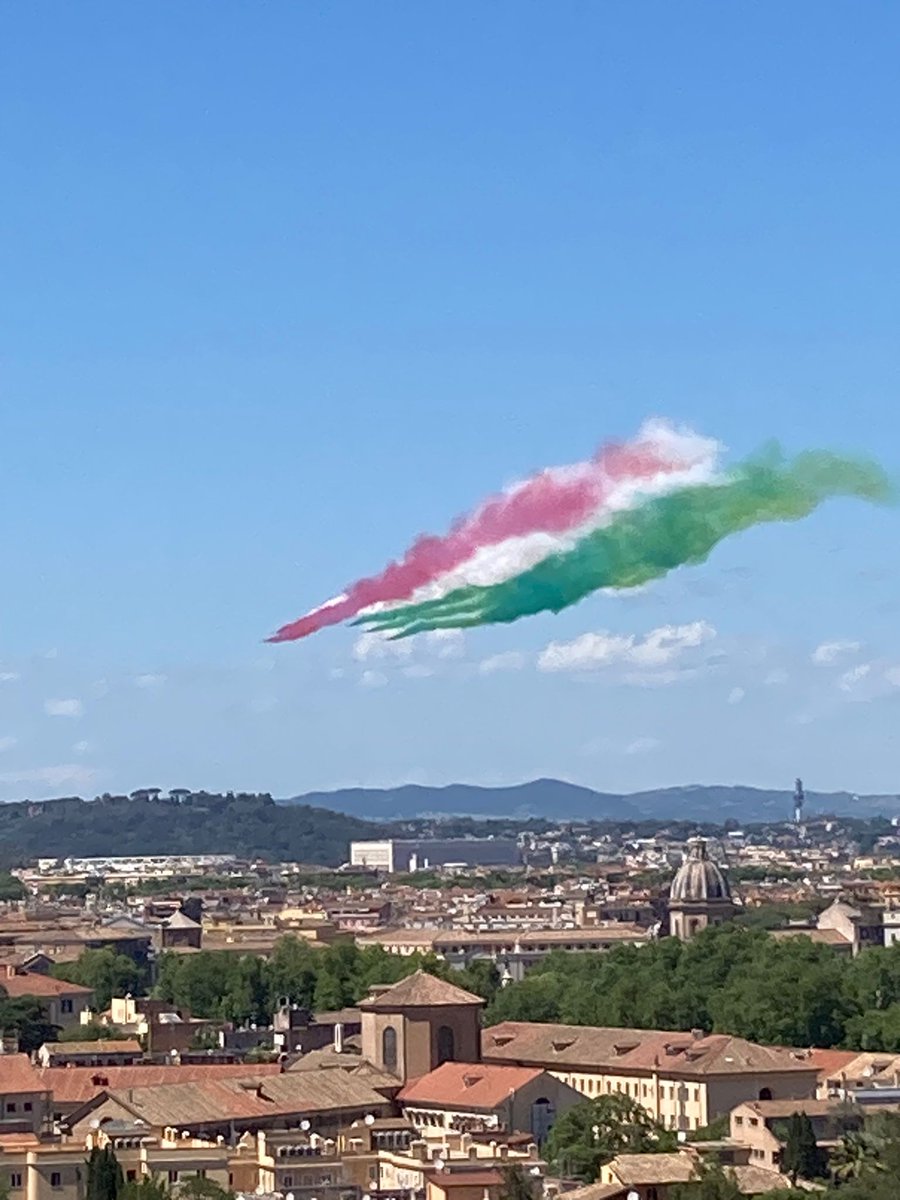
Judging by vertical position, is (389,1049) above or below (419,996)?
below

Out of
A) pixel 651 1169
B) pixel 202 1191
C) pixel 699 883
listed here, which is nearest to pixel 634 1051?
pixel 651 1169

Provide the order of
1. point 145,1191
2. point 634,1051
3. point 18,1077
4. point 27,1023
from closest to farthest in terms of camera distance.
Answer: point 145,1191
point 18,1077
point 634,1051
point 27,1023

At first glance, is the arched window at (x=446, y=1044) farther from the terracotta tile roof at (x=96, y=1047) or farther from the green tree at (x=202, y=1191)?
the green tree at (x=202, y=1191)

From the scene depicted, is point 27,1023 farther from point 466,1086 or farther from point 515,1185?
point 515,1185

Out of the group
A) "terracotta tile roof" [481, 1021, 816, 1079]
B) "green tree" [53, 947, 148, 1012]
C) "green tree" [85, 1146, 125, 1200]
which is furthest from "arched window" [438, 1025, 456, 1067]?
"green tree" [53, 947, 148, 1012]

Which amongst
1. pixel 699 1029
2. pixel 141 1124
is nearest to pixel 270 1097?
pixel 141 1124

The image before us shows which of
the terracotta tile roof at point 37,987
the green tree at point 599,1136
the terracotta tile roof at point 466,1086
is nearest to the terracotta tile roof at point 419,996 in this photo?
the terracotta tile roof at point 466,1086

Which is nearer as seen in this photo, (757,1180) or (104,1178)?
(104,1178)
